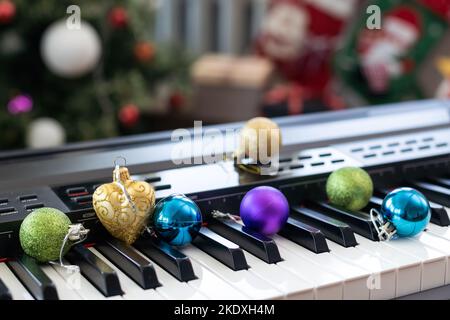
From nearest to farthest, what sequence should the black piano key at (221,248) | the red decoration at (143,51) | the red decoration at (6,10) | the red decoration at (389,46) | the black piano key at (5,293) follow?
the black piano key at (5,293), the black piano key at (221,248), the red decoration at (6,10), the red decoration at (143,51), the red decoration at (389,46)

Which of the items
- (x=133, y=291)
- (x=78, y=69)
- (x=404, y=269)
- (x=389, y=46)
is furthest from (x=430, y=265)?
(x=389, y=46)

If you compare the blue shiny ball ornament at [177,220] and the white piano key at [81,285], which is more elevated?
A: the blue shiny ball ornament at [177,220]

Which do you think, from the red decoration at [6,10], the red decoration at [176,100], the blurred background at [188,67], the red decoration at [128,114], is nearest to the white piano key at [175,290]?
the blurred background at [188,67]

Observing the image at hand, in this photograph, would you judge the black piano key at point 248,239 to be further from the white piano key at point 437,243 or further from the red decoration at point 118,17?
the red decoration at point 118,17

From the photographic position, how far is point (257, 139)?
113 cm

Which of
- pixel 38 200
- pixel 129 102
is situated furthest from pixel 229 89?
pixel 38 200

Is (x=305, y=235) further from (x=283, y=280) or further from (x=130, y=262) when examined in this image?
(x=130, y=262)

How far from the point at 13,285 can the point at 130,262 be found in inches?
5.5

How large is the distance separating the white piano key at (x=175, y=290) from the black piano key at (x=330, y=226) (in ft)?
0.79

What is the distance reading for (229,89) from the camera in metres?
3.57

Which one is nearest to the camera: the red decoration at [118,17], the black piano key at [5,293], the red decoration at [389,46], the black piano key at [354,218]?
the black piano key at [5,293]

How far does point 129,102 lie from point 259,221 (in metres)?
2.17

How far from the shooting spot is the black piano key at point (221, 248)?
2.95 ft

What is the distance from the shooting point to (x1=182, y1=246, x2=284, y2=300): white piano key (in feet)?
2.71
